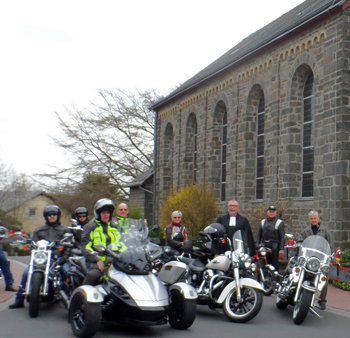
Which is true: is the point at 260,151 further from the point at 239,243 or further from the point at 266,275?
the point at 239,243

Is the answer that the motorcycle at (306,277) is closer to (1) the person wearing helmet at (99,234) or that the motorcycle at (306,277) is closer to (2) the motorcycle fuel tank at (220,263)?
(2) the motorcycle fuel tank at (220,263)

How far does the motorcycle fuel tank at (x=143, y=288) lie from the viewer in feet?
21.5

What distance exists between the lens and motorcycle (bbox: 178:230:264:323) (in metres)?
7.91

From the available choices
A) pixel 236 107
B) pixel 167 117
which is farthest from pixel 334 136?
pixel 167 117

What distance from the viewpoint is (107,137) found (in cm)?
4412

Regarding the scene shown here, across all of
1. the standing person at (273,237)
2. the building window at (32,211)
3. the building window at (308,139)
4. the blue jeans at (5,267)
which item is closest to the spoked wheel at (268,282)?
the standing person at (273,237)

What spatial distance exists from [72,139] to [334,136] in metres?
30.9

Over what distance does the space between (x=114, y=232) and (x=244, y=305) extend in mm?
2216

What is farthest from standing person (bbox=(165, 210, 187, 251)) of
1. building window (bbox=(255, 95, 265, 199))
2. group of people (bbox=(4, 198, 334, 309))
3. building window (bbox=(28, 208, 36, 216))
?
building window (bbox=(28, 208, 36, 216))

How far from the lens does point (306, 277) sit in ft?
27.2

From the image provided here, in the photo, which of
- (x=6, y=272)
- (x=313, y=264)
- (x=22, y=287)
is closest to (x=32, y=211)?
(x=6, y=272)

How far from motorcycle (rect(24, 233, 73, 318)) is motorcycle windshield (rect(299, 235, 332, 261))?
12.1ft

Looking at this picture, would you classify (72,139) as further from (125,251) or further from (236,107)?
(125,251)

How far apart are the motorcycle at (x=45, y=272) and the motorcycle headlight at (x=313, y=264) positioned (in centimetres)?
369
